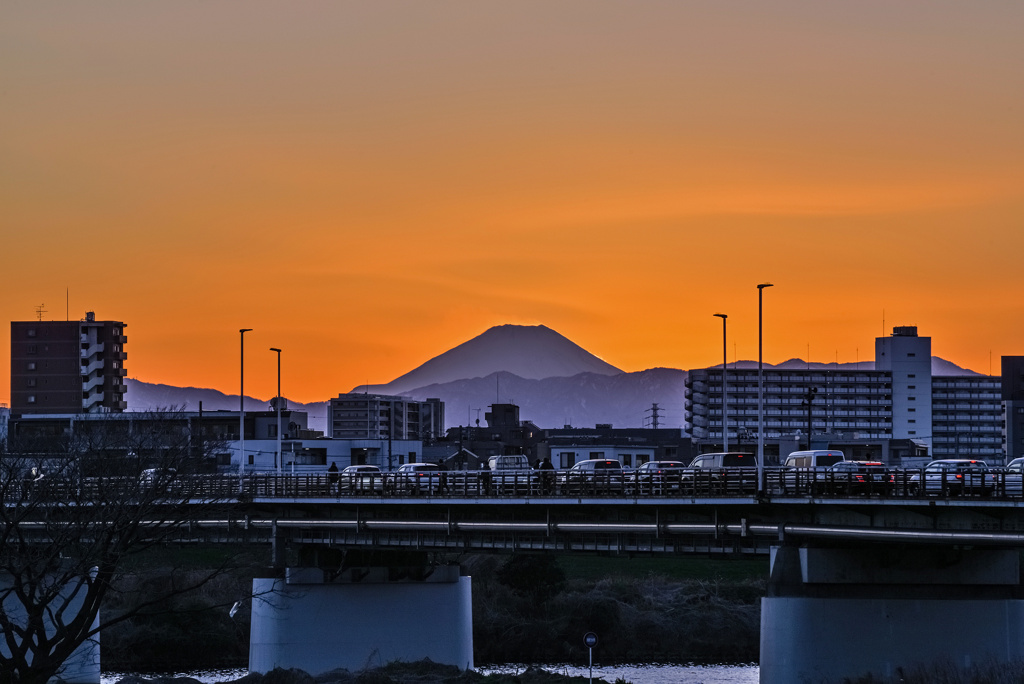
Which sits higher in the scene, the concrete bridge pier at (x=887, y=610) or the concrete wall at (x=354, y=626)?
the concrete bridge pier at (x=887, y=610)

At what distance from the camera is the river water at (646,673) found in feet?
280

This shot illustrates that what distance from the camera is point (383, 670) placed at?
71.9 meters

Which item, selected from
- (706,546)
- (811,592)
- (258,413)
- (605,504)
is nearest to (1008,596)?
(811,592)

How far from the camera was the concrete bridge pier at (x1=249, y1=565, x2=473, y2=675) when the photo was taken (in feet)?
251

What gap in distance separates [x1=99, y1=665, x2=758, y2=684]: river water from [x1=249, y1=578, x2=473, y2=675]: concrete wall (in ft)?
26.7

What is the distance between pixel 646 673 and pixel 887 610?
37312mm

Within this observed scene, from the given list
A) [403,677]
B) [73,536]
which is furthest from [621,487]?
[73,536]

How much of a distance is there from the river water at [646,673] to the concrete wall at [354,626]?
813 cm

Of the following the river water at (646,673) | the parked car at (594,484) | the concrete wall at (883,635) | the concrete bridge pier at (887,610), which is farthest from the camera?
the river water at (646,673)

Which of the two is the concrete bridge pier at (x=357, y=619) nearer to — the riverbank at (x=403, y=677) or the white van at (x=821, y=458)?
the riverbank at (x=403, y=677)

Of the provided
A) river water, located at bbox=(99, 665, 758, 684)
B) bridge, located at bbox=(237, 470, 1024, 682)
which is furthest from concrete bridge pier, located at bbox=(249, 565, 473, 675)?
bridge, located at bbox=(237, 470, 1024, 682)

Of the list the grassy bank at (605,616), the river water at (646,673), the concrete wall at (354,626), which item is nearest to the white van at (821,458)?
the river water at (646,673)

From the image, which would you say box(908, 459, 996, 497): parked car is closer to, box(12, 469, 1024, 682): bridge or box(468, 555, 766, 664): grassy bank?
box(12, 469, 1024, 682): bridge

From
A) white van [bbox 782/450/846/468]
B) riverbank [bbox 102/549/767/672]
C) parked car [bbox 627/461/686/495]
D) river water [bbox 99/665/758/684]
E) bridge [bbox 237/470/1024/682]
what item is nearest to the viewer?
bridge [bbox 237/470/1024/682]
